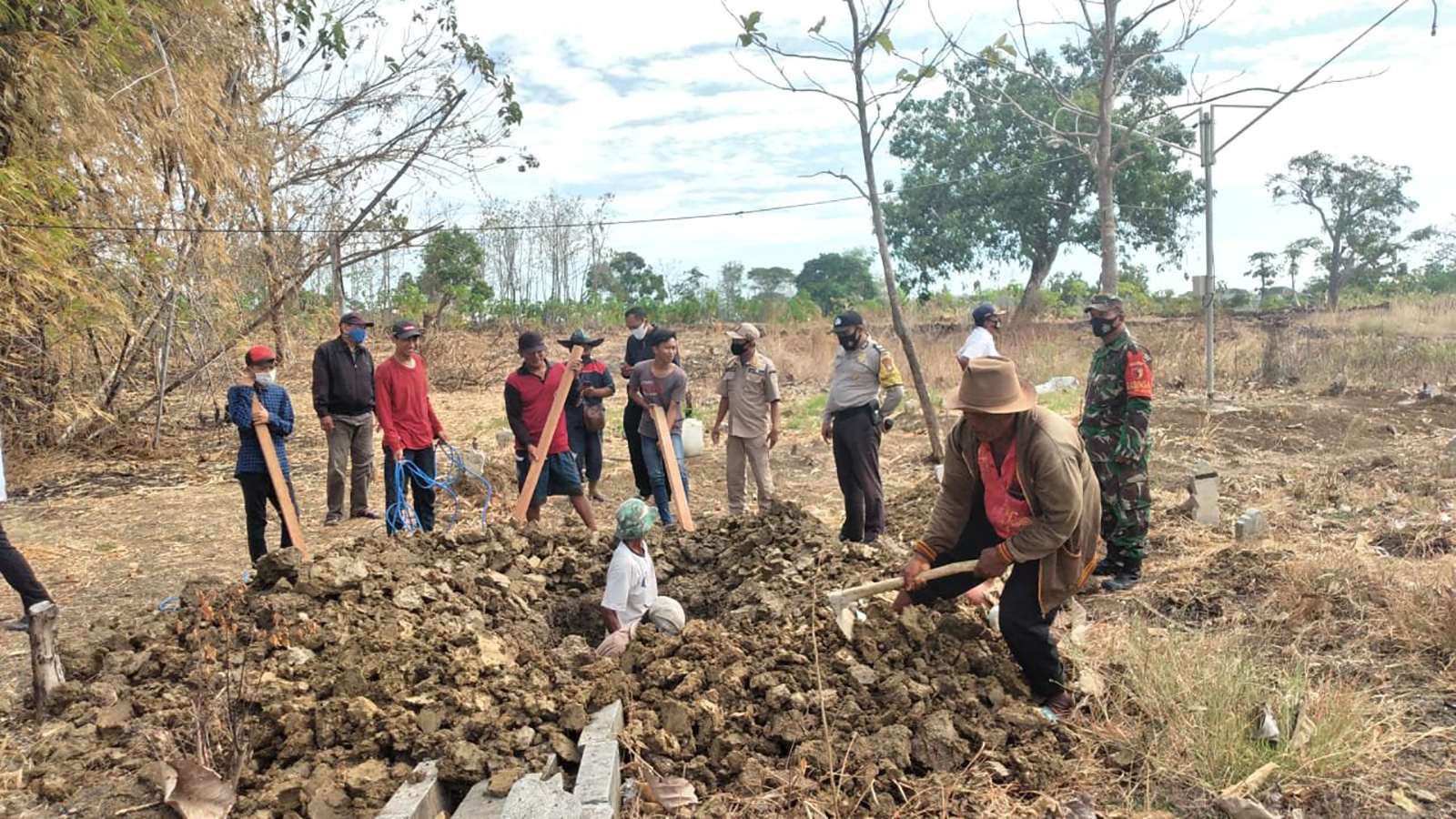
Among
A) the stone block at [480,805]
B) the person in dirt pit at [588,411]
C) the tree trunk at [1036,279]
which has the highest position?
the tree trunk at [1036,279]

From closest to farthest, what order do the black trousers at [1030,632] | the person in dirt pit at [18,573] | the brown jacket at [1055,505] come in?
1. the brown jacket at [1055,505]
2. the black trousers at [1030,632]
3. the person in dirt pit at [18,573]

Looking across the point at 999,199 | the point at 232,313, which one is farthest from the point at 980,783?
the point at 999,199

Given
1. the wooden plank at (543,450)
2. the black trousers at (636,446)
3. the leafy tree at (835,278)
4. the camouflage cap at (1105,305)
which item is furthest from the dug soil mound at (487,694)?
the leafy tree at (835,278)

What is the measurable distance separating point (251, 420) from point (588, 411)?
2.32 meters

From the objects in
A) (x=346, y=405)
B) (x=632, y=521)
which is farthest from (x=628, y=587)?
(x=346, y=405)

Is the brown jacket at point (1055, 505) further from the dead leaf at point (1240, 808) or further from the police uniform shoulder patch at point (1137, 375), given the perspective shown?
the police uniform shoulder patch at point (1137, 375)

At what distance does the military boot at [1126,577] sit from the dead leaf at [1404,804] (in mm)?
2179

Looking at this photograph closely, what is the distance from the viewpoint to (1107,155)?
10.4 meters

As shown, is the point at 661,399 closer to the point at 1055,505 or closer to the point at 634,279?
the point at 1055,505

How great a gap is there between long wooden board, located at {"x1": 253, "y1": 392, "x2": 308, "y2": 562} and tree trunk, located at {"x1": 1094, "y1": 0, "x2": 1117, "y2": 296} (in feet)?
28.0

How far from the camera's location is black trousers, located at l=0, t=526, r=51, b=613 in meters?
4.37

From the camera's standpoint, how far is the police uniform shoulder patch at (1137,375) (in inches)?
199

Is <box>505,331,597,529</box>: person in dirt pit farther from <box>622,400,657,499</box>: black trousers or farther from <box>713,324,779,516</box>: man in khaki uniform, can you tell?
<box>713,324,779,516</box>: man in khaki uniform

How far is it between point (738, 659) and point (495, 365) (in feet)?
48.3
